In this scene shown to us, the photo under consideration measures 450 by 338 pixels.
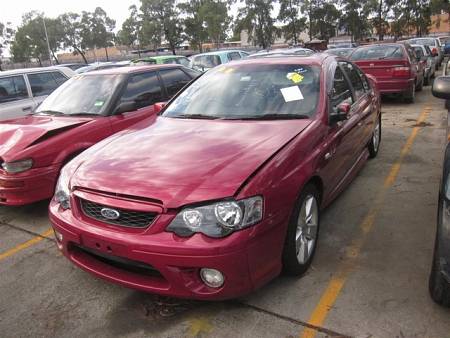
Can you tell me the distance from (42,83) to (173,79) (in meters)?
3.09

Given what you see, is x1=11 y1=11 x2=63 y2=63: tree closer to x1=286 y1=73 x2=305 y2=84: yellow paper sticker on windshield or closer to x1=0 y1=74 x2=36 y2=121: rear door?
x1=0 y1=74 x2=36 y2=121: rear door

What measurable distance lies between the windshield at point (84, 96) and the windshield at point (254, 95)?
1.54m

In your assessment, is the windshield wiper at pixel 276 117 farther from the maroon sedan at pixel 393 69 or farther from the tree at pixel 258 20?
the tree at pixel 258 20

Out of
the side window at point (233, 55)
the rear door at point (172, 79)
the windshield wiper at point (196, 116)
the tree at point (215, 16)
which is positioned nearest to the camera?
the windshield wiper at point (196, 116)

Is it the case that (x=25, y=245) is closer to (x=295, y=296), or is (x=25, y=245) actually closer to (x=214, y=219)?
(x=214, y=219)

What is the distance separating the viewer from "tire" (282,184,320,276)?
2.98m

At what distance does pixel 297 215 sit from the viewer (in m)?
3.00

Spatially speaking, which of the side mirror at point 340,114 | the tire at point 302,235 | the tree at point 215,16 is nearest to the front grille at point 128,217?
the tire at point 302,235

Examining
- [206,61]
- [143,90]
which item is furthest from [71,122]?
[206,61]

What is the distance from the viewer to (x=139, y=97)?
596 centimetres

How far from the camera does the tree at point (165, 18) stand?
39.5 metres

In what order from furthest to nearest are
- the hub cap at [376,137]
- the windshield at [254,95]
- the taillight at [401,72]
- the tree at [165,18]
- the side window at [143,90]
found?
the tree at [165,18]
the taillight at [401,72]
the hub cap at [376,137]
the side window at [143,90]
the windshield at [254,95]

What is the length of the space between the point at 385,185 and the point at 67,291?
12.1ft

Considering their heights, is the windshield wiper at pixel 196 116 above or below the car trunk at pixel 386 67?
above
